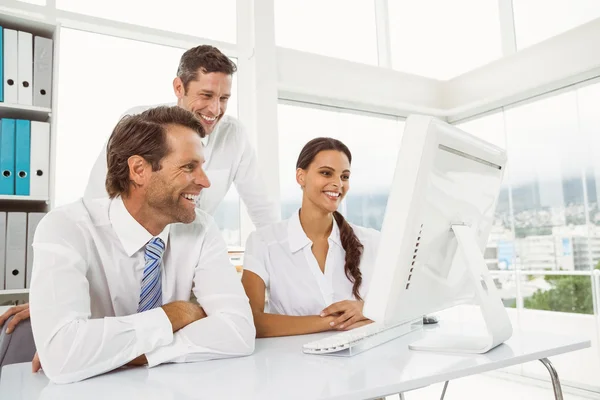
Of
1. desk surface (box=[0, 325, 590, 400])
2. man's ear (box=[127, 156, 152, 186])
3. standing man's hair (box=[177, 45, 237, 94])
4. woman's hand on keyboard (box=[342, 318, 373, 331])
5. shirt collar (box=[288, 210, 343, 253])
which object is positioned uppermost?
Answer: standing man's hair (box=[177, 45, 237, 94])

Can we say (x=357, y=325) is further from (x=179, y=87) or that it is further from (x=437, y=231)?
(x=179, y=87)

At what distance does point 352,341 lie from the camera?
1.10 m

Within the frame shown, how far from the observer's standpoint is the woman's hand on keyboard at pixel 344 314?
1.46 m

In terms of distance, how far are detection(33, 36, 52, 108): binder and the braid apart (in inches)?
63.5

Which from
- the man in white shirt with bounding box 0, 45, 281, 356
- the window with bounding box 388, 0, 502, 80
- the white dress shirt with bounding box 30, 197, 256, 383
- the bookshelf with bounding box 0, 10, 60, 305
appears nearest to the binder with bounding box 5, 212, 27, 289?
the bookshelf with bounding box 0, 10, 60, 305

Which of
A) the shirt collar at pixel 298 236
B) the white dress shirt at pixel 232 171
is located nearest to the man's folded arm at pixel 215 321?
the shirt collar at pixel 298 236

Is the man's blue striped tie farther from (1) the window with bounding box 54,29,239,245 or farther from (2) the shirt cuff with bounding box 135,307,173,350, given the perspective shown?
(1) the window with bounding box 54,29,239,245

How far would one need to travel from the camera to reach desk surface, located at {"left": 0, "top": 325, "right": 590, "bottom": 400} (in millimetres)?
841

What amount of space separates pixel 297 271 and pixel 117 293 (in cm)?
68

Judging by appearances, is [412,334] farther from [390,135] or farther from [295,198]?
[390,135]

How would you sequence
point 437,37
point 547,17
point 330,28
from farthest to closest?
point 437,37, point 330,28, point 547,17

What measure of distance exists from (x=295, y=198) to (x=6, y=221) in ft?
6.85

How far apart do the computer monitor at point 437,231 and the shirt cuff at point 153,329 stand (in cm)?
44

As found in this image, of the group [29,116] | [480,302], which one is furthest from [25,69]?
[480,302]
